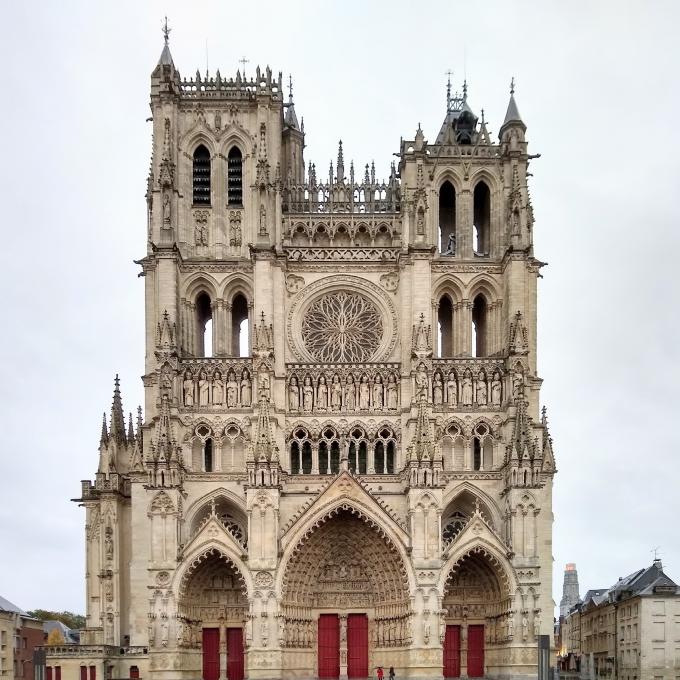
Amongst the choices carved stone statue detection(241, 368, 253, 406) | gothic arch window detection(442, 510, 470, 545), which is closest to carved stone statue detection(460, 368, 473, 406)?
gothic arch window detection(442, 510, 470, 545)

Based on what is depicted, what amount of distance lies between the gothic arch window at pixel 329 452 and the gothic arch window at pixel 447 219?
36.4 feet

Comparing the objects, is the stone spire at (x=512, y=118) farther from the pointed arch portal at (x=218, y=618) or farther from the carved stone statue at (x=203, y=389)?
the pointed arch portal at (x=218, y=618)

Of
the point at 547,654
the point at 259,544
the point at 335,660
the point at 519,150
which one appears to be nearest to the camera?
the point at 547,654

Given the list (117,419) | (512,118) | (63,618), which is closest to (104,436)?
(117,419)

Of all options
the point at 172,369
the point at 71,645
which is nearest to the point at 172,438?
the point at 172,369

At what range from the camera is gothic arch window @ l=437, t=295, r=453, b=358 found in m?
48.3

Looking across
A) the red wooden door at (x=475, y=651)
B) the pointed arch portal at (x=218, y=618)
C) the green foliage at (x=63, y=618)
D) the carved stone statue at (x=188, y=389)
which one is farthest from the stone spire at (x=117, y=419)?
the green foliage at (x=63, y=618)

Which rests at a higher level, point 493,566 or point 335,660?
point 493,566

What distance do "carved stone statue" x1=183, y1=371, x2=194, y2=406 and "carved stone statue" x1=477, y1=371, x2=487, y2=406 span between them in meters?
13.0

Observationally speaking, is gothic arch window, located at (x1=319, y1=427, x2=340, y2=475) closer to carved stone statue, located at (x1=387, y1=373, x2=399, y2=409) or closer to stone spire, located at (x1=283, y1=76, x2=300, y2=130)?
carved stone statue, located at (x1=387, y1=373, x2=399, y2=409)

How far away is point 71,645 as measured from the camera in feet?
138

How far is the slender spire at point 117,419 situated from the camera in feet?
155

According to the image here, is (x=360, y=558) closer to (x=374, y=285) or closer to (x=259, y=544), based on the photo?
(x=259, y=544)

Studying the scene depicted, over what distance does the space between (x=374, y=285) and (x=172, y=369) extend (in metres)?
10.3
